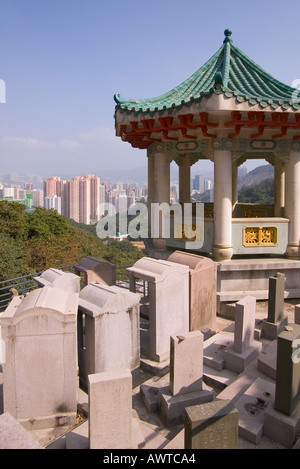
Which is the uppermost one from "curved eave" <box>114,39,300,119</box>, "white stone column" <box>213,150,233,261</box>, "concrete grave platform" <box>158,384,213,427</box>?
"curved eave" <box>114,39,300,119</box>

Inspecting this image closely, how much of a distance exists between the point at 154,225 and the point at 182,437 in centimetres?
808

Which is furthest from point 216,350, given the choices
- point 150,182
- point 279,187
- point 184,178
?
point 184,178

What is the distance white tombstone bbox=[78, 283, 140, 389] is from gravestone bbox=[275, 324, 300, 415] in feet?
8.60

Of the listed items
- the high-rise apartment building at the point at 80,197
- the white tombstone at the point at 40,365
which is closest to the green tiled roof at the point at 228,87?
the white tombstone at the point at 40,365

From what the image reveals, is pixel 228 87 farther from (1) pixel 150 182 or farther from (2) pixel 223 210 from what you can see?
(1) pixel 150 182

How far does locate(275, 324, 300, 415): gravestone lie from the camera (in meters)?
4.67

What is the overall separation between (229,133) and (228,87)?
141 centimetres

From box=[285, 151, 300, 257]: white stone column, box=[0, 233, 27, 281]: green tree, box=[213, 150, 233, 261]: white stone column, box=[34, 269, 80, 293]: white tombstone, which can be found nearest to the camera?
box=[34, 269, 80, 293]: white tombstone

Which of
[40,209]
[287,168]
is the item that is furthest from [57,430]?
[40,209]

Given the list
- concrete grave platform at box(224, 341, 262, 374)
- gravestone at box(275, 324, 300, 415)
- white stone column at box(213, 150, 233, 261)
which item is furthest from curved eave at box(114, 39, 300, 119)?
gravestone at box(275, 324, 300, 415)

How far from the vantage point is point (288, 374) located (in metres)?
4.71

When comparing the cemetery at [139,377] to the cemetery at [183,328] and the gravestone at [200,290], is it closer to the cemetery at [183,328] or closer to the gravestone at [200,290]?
the cemetery at [183,328]

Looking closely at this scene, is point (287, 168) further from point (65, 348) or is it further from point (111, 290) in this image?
point (65, 348)

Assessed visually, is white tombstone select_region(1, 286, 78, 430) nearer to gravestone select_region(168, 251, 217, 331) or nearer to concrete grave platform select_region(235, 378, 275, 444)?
concrete grave platform select_region(235, 378, 275, 444)
